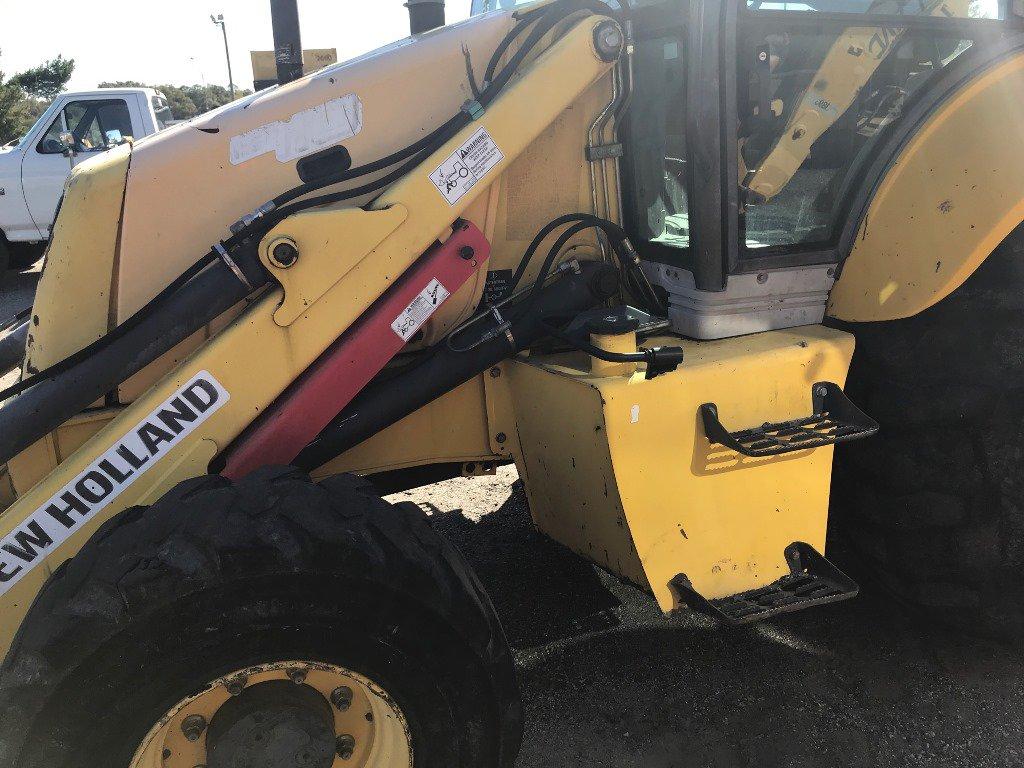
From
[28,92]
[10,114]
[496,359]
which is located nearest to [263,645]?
[496,359]

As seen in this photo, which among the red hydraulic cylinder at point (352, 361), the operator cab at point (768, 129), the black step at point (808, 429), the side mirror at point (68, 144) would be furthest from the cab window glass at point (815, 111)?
the side mirror at point (68, 144)

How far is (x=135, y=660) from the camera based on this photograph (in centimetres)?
141

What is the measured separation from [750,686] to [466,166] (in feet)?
5.35

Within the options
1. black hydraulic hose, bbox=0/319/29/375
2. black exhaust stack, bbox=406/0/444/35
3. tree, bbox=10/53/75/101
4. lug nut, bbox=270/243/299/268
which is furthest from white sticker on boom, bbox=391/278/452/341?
tree, bbox=10/53/75/101

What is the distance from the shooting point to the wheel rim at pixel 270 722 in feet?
5.09

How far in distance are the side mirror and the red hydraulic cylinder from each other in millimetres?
7223

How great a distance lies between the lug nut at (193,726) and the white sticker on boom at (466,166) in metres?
1.23

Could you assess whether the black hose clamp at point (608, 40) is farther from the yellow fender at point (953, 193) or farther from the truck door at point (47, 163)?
the truck door at point (47, 163)

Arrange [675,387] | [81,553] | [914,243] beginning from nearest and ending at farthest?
[81,553]
[675,387]
[914,243]

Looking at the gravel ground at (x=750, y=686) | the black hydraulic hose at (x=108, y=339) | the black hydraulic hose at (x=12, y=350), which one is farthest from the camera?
the black hydraulic hose at (x=12, y=350)

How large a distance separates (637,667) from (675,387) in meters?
0.97

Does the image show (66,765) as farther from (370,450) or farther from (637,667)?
(637,667)

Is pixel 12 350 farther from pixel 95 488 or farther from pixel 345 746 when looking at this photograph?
pixel 345 746

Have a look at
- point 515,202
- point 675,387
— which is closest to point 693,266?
point 675,387
